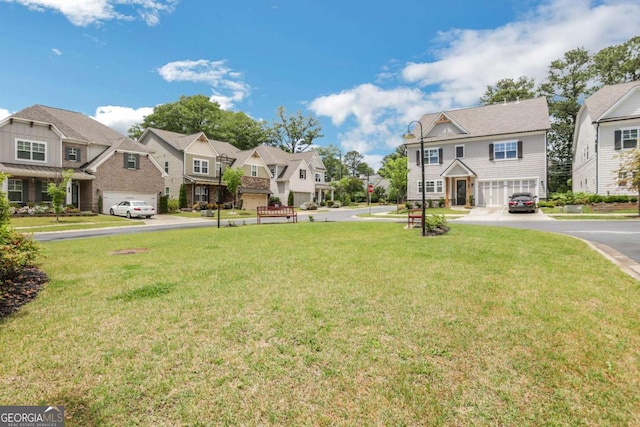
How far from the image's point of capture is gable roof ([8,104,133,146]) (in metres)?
27.5

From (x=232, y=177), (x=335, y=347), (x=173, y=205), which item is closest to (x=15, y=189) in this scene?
(x=173, y=205)

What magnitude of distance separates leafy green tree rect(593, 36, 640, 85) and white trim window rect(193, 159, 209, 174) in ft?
165

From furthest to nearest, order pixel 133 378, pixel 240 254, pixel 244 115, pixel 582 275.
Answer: pixel 244 115 → pixel 240 254 → pixel 582 275 → pixel 133 378

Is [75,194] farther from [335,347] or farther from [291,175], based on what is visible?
[335,347]

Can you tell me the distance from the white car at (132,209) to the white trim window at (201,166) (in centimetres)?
1015

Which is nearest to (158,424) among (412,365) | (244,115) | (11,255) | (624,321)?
(412,365)

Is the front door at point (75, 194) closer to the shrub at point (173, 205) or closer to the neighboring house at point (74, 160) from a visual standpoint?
the neighboring house at point (74, 160)

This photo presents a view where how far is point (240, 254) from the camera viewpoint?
8695 millimetres

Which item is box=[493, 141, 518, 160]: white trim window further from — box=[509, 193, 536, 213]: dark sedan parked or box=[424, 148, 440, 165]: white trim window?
box=[509, 193, 536, 213]: dark sedan parked

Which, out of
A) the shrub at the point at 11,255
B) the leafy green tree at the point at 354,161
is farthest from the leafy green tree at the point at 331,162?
the shrub at the point at 11,255

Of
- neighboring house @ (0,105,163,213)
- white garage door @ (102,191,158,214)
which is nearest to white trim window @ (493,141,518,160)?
neighboring house @ (0,105,163,213)

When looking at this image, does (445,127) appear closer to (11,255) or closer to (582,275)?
(582,275)

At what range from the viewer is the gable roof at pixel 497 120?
31000mm

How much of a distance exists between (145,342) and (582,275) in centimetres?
725
